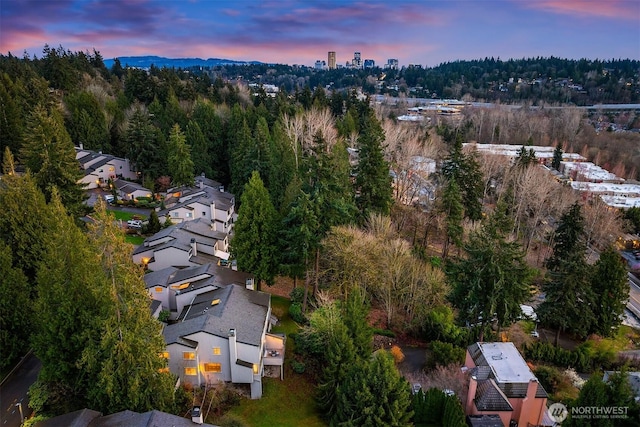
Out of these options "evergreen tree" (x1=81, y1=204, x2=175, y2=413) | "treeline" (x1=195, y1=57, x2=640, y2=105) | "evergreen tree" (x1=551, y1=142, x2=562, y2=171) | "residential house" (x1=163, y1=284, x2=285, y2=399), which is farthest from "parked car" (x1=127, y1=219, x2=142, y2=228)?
"treeline" (x1=195, y1=57, x2=640, y2=105)

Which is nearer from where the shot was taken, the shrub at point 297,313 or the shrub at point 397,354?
the shrub at point 397,354

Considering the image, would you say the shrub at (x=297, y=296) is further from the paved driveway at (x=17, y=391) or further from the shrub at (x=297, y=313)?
the paved driveway at (x=17, y=391)

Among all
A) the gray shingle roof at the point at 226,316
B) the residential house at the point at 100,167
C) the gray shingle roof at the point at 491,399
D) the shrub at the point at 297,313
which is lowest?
the shrub at the point at 297,313

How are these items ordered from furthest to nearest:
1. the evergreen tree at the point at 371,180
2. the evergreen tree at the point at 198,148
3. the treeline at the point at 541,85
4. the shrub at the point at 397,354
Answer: the treeline at the point at 541,85 < the evergreen tree at the point at 198,148 < the evergreen tree at the point at 371,180 < the shrub at the point at 397,354

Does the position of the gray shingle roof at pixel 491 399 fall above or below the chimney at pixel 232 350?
below

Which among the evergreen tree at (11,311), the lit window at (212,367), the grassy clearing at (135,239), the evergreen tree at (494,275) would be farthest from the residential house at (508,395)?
the grassy clearing at (135,239)

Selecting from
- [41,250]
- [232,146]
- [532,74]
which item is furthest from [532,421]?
[532,74]

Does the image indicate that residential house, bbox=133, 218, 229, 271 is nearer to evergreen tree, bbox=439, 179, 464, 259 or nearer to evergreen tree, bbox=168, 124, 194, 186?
evergreen tree, bbox=168, 124, 194, 186
